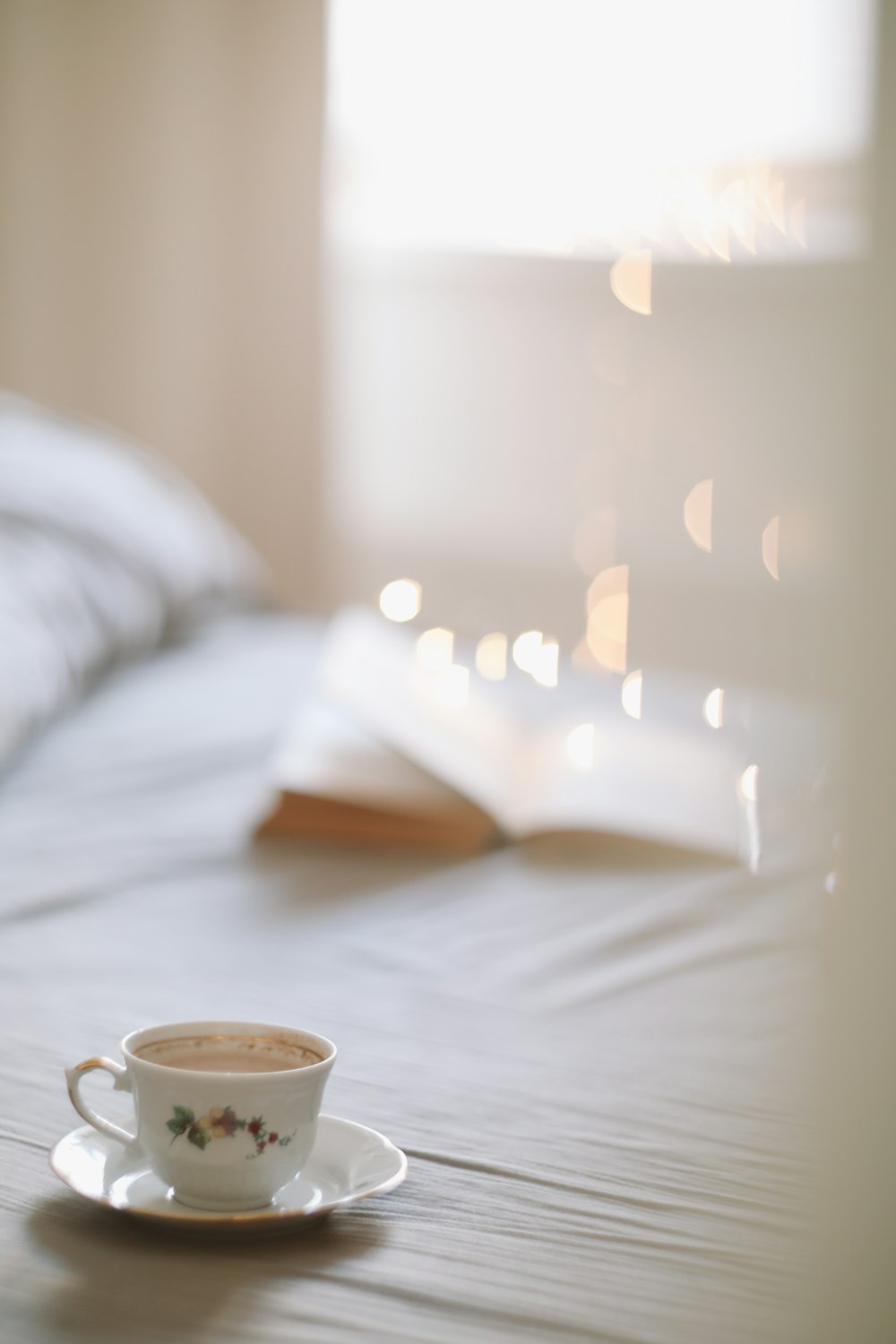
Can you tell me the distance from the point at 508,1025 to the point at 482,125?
1.90 meters

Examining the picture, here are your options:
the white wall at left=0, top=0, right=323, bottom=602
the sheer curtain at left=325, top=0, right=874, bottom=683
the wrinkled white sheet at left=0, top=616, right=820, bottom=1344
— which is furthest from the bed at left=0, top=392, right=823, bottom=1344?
the white wall at left=0, top=0, right=323, bottom=602

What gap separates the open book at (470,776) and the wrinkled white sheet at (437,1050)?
0.03 m

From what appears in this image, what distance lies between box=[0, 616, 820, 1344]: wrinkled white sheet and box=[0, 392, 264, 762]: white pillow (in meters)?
0.08

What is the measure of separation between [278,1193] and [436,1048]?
17cm

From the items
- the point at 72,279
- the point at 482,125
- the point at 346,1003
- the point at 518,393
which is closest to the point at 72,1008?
the point at 346,1003

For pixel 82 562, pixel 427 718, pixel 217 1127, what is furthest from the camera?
pixel 82 562

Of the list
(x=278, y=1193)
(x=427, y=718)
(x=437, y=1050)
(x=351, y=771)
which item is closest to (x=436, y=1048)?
(x=437, y=1050)

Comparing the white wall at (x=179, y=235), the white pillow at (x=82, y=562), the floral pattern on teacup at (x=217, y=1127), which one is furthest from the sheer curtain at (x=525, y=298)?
the white pillow at (x=82, y=562)

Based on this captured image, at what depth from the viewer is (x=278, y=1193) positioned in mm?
397

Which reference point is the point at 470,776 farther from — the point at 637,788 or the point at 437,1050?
the point at 437,1050

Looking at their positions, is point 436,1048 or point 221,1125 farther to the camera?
point 436,1048

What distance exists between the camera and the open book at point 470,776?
91 centimetres

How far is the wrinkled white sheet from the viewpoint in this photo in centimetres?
35

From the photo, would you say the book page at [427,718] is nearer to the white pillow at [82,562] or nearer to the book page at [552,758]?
the book page at [552,758]
